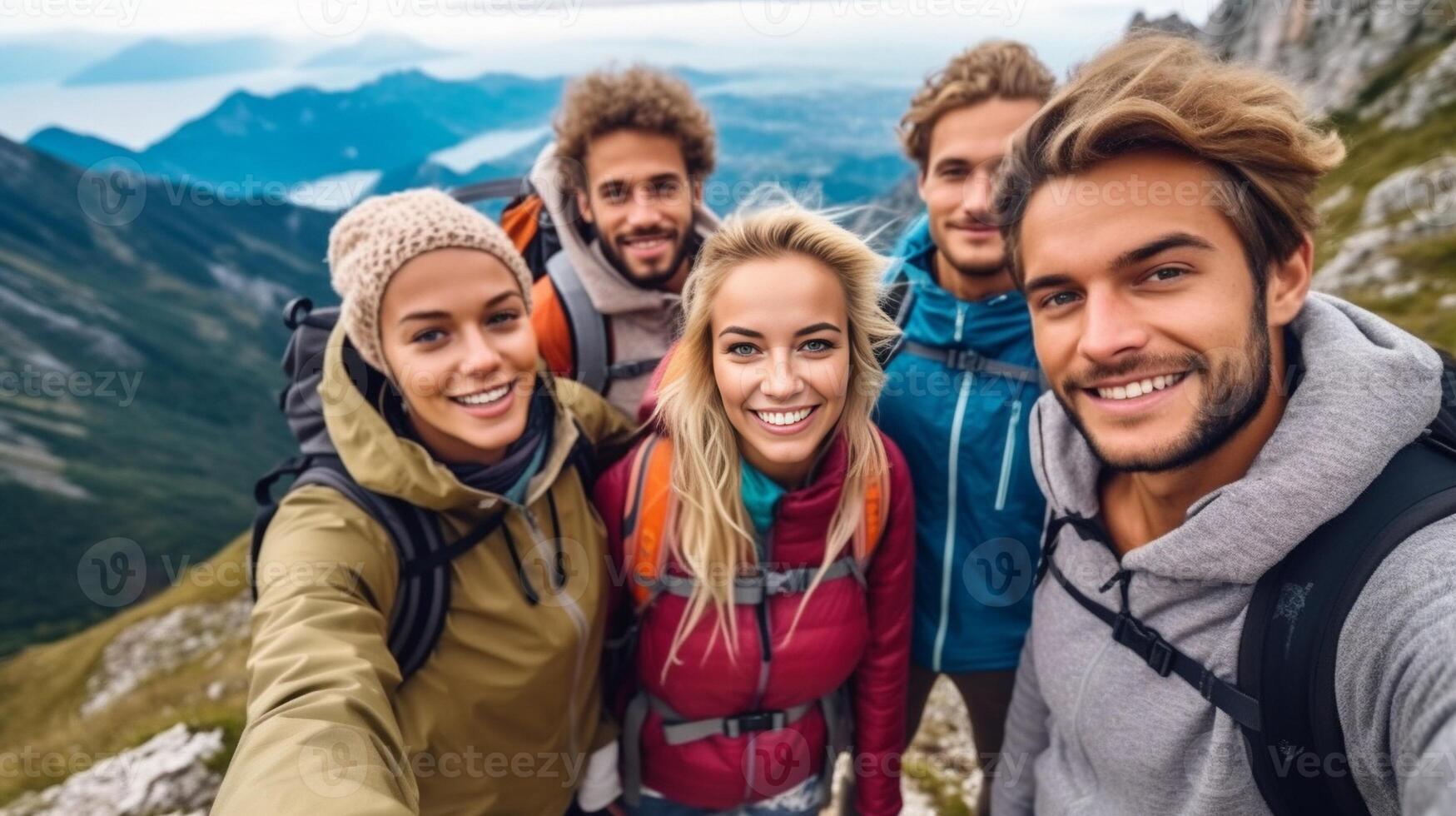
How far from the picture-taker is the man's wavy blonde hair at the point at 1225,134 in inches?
137

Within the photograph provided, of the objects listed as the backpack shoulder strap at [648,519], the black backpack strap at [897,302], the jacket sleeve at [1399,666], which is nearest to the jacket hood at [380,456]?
the backpack shoulder strap at [648,519]

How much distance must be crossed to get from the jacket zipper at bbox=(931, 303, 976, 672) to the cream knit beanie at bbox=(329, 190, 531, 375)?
350 cm

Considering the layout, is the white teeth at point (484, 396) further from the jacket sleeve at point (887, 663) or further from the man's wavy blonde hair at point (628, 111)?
the man's wavy blonde hair at point (628, 111)

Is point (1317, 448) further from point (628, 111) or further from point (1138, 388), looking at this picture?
point (628, 111)

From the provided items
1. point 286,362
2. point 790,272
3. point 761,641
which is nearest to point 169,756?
point 286,362

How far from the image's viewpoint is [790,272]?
516 cm

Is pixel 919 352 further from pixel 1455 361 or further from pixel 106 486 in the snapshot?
pixel 106 486

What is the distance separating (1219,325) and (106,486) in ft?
547

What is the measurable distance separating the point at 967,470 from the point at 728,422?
1.91 m

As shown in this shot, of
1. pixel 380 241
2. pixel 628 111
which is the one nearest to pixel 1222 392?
pixel 380 241

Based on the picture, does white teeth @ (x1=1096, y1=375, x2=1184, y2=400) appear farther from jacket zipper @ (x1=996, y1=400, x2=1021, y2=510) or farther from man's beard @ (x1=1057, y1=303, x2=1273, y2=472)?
jacket zipper @ (x1=996, y1=400, x2=1021, y2=510)

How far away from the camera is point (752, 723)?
537cm

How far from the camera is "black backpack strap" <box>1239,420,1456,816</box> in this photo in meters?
2.99

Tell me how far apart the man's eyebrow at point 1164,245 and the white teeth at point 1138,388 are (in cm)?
58
